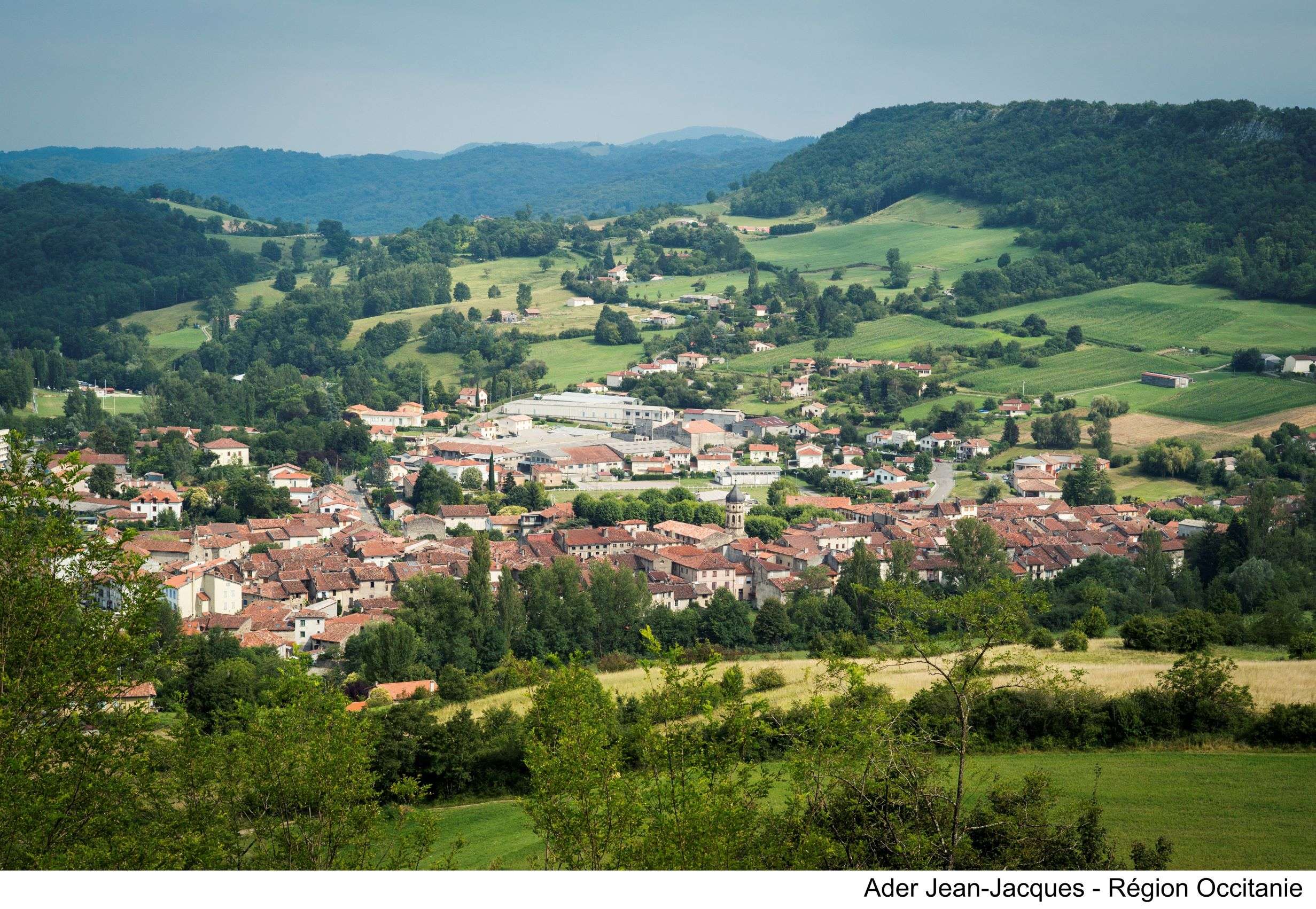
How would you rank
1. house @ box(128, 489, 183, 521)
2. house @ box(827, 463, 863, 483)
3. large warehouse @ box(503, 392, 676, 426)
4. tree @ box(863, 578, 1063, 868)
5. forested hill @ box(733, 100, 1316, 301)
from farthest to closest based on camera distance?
forested hill @ box(733, 100, 1316, 301)
large warehouse @ box(503, 392, 676, 426)
house @ box(827, 463, 863, 483)
house @ box(128, 489, 183, 521)
tree @ box(863, 578, 1063, 868)

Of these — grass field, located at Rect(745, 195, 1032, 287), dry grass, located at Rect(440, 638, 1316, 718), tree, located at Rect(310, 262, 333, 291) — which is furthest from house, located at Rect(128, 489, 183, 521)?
grass field, located at Rect(745, 195, 1032, 287)

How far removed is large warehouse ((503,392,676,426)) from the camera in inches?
1873

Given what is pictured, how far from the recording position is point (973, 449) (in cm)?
3997

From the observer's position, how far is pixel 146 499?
33125 mm

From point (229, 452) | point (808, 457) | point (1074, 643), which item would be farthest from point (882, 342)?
point (1074, 643)

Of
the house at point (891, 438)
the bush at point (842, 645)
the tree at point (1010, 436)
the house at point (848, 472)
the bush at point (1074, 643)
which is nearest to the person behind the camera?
the bush at point (1074, 643)

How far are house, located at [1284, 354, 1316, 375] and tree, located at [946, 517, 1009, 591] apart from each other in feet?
73.1

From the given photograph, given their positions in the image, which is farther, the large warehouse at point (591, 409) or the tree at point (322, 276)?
the tree at point (322, 276)

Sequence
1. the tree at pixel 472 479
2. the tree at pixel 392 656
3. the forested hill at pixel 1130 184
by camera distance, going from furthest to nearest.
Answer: the forested hill at pixel 1130 184, the tree at pixel 472 479, the tree at pixel 392 656

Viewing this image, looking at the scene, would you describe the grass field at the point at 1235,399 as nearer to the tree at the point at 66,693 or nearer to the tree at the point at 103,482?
the tree at the point at 103,482

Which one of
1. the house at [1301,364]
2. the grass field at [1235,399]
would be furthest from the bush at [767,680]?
the house at [1301,364]

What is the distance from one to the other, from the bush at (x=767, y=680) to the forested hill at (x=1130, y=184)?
143ft

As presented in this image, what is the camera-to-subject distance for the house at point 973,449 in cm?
3978

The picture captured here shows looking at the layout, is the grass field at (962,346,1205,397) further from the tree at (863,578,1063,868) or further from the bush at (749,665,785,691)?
the tree at (863,578,1063,868)
